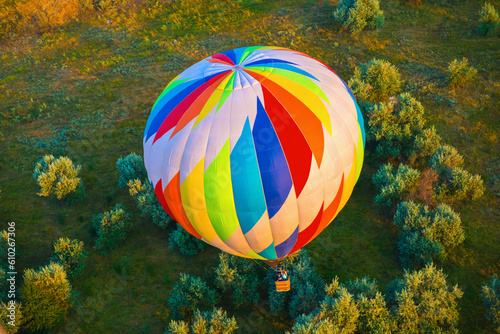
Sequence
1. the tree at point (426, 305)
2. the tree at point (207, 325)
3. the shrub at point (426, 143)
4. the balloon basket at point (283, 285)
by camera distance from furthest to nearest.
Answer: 1. the shrub at point (426, 143)
2. the balloon basket at point (283, 285)
3. the tree at point (207, 325)
4. the tree at point (426, 305)

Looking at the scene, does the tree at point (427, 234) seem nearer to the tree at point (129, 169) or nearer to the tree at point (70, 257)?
the tree at point (129, 169)

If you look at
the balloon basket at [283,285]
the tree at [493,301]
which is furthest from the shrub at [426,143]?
the balloon basket at [283,285]

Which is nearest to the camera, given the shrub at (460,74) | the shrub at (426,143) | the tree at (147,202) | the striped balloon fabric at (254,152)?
the striped balloon fabric at (254,152)

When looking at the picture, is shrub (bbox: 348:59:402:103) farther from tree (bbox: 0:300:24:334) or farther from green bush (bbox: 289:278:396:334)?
tree (bbox: 0:300:24:334)

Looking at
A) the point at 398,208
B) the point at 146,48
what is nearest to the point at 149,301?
the point at 398,208

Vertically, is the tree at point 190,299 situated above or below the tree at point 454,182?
below

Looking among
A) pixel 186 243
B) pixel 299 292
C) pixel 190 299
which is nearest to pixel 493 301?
pixel 299 292

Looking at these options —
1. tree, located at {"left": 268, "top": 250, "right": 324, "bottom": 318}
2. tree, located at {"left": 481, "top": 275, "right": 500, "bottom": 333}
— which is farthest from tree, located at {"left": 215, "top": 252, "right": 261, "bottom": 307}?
tree, located at {"left": 481, "top": 275, "right": 500, "bottom": 333}

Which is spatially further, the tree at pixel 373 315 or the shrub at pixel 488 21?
the shrub at pixel 488 21
